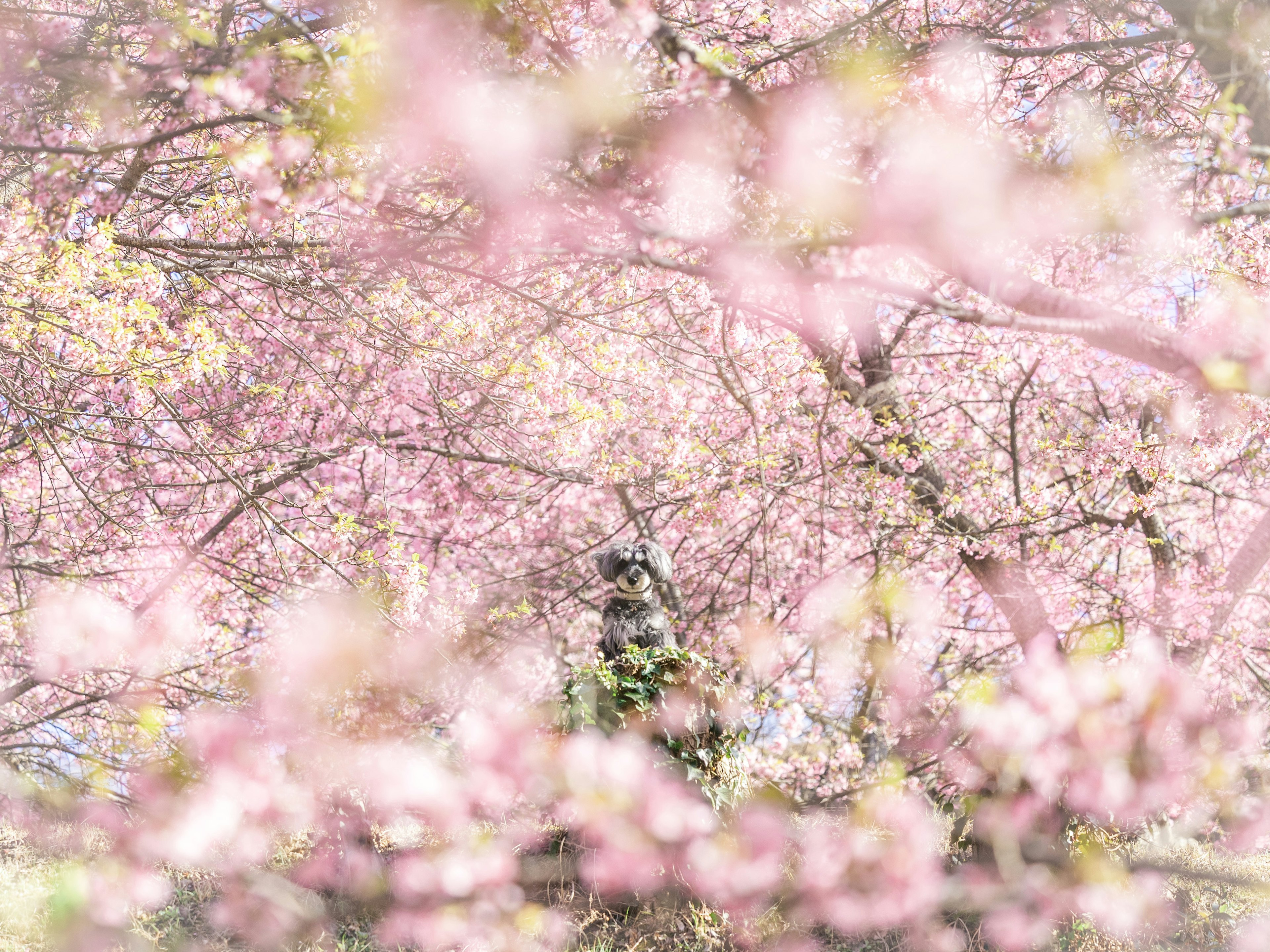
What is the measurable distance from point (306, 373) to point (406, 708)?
114 inches

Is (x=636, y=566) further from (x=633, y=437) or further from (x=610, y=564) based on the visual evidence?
(x=633, y=437)

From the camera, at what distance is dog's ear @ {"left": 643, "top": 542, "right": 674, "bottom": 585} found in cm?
533

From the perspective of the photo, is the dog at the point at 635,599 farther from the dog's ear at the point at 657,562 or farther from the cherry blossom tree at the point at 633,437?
the cherry blossom tree at the point at 633,437

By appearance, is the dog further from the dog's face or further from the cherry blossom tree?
the cherry blossom tree

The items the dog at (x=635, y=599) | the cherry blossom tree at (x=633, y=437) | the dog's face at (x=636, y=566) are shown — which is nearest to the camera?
the cherry blossom tree at (x=633, y=437)

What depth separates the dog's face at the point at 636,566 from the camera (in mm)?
5246

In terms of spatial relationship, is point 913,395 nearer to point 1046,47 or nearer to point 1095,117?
point 1095,117

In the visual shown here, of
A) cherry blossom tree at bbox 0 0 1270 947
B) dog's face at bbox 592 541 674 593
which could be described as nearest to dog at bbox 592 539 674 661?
dog's face at bbox 592 541 674 593

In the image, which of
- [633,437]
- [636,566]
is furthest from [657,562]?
[633,437]

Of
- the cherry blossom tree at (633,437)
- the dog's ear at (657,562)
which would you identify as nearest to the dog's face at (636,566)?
the dog's ear at (657,562)

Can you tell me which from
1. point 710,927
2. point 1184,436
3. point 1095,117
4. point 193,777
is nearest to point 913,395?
point 1184,436

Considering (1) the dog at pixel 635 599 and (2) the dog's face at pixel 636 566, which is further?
(2) the dog's face at pixel 636 566

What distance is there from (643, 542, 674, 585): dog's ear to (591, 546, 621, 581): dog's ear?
186 millimetres

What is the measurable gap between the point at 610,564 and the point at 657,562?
1.00 ft
